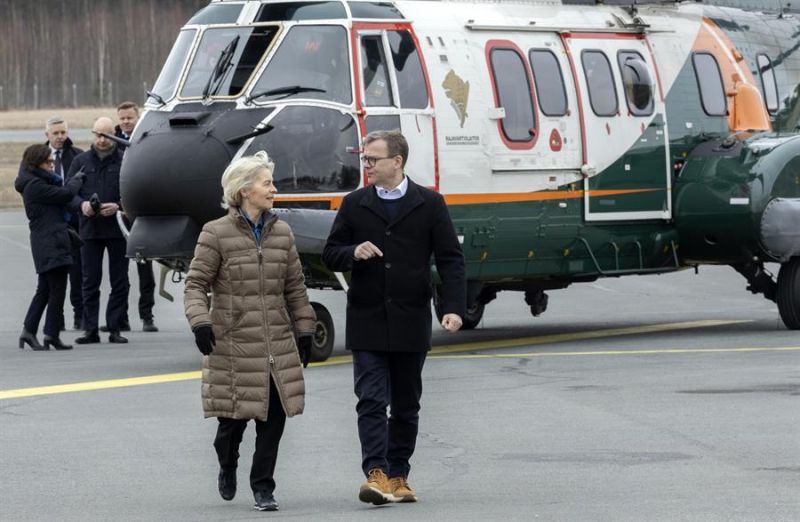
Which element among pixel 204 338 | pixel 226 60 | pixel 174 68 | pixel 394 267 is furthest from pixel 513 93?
pixel 204 338

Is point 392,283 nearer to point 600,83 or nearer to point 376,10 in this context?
point 376,10

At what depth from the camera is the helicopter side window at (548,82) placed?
17.1 m

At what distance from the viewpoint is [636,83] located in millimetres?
18062

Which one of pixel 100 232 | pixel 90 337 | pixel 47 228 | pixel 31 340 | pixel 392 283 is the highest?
pixel 392 283

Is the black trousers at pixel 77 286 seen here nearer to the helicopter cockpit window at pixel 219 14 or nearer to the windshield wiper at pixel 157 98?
the windshield wiper at pixel 157 98

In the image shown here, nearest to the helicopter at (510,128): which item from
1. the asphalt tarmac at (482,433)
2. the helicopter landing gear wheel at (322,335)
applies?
the helicopter landing gear wheel at (322,335)

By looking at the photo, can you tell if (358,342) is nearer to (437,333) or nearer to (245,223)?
(245,223)

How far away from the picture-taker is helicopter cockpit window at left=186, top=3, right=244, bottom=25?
52.5 ft

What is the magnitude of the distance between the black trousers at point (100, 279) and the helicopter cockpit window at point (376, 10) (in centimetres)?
388

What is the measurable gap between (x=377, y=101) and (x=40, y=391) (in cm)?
380

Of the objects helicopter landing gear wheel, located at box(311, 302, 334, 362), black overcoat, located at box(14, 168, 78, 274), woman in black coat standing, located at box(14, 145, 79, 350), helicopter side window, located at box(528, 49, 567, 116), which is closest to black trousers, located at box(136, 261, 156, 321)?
woman in black coat standing, located at box(14, 145, 79, 350)

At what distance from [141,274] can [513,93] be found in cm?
477

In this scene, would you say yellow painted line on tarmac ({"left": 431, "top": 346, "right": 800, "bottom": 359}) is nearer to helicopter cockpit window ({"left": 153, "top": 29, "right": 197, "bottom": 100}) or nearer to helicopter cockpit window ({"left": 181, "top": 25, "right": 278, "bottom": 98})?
helicopter cockpit window ({"left": 181, "top": 25, "right": 278, "bottom": 98})

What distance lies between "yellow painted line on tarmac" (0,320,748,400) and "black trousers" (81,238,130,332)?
296 cm
